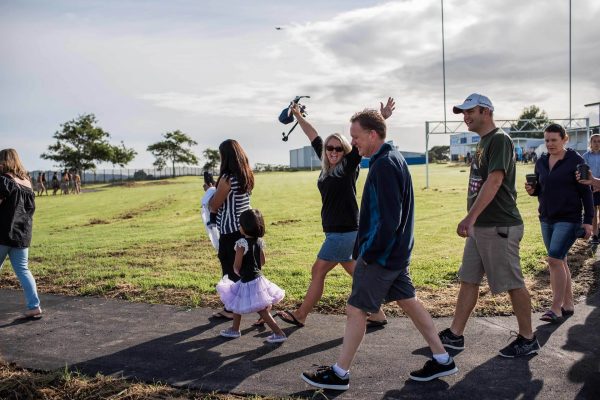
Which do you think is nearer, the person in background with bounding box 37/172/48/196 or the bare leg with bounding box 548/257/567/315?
the bare leg with bounding box 548/257/567/315

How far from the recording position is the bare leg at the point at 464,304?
512 cm

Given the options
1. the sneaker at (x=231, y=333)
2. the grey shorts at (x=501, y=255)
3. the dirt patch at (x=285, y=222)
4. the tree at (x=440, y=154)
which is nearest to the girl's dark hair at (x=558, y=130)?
the grey shorts at (x=501, y=255)

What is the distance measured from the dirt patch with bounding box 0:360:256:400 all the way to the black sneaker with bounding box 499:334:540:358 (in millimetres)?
2152

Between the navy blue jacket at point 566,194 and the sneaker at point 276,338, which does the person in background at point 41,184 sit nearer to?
the sneaker at point 276,338

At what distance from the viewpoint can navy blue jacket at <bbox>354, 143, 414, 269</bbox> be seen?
402cm

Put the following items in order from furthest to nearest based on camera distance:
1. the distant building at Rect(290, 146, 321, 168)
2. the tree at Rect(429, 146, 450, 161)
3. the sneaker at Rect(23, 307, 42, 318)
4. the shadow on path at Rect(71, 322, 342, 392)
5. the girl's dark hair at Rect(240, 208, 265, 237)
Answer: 1. the distant building at Rect(290, 146, 321, 168)
2. the tree at Rect(429, 146, 450, 161)
3. the sneaker at Rect(23, 307, 42, 318)
4. the girl's dark hair at Rect(240, 208, 265, 237)
5. the shadow on path at Rect(71, 322, 342, 392)

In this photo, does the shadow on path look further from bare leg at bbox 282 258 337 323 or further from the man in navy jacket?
the man in navy jacket

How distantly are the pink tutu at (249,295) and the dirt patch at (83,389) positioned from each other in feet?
3.96

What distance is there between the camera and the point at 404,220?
Answer: 4215mm

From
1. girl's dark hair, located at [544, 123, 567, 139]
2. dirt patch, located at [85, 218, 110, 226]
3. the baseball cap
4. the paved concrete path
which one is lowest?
dirt patch, located at [85, 218, 110, 226]

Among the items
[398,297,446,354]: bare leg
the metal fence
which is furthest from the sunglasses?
the metal fence

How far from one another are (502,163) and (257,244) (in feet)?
7.76

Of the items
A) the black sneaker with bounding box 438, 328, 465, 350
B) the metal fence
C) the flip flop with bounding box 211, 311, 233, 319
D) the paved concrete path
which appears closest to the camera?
the paved concrete path

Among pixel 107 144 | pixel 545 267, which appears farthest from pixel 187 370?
pixel 107 144
